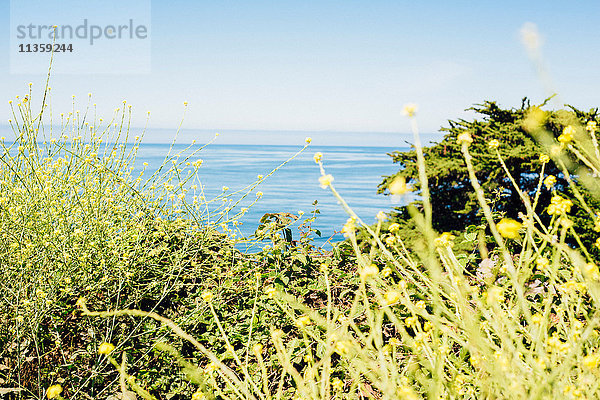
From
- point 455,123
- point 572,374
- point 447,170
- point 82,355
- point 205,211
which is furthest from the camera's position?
point 455,123

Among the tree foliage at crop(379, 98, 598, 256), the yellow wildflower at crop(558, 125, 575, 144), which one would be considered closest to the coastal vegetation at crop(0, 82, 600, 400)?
the yellow wildflower at crop(558, 125, 575, 144)

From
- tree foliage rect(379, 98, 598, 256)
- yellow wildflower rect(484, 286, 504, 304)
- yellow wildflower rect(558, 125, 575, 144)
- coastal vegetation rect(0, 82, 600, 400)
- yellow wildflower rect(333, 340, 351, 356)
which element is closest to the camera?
yellow wildflower rect(484, 286, 504, 304)

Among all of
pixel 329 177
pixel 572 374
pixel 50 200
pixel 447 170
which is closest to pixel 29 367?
pixel 50 200

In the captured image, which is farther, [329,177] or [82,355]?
[82,355]

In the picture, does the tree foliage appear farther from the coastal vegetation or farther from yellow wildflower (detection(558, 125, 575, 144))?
yellow wildflower (detection(558, 125, 575, 144))

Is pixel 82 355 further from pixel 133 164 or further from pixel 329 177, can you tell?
pixel 329 177

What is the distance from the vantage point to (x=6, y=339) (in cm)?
207

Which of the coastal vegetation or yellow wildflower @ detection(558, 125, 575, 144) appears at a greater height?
yellow wildflower @ detection(558, 125, 575, 144)

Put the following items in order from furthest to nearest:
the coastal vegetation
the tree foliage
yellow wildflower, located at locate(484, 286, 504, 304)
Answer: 1. the tree foliage
2. the coastal vegetation
3. yellow wildflower, located at locate(484, 286, 504, 304)

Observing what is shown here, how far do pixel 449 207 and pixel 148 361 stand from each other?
143 inches

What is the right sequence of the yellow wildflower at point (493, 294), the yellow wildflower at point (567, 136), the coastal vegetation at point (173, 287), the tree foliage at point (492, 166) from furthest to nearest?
1. the tree foliage at point (492, 166)
2. the coastal vegetation at point (173, 287)
3. the yellow wildflower at point (567, 136)
4. the yellow wildflower at point (493, 294)

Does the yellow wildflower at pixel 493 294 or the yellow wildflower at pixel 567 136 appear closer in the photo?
the yellow wildflower at pixel 493 294

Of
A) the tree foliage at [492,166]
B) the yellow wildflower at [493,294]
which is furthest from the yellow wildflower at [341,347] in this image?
the tree foliage at [492,166]

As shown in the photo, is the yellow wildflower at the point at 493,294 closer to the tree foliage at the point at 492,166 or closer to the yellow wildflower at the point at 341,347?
the yellow wildflower at the point at 341,347
